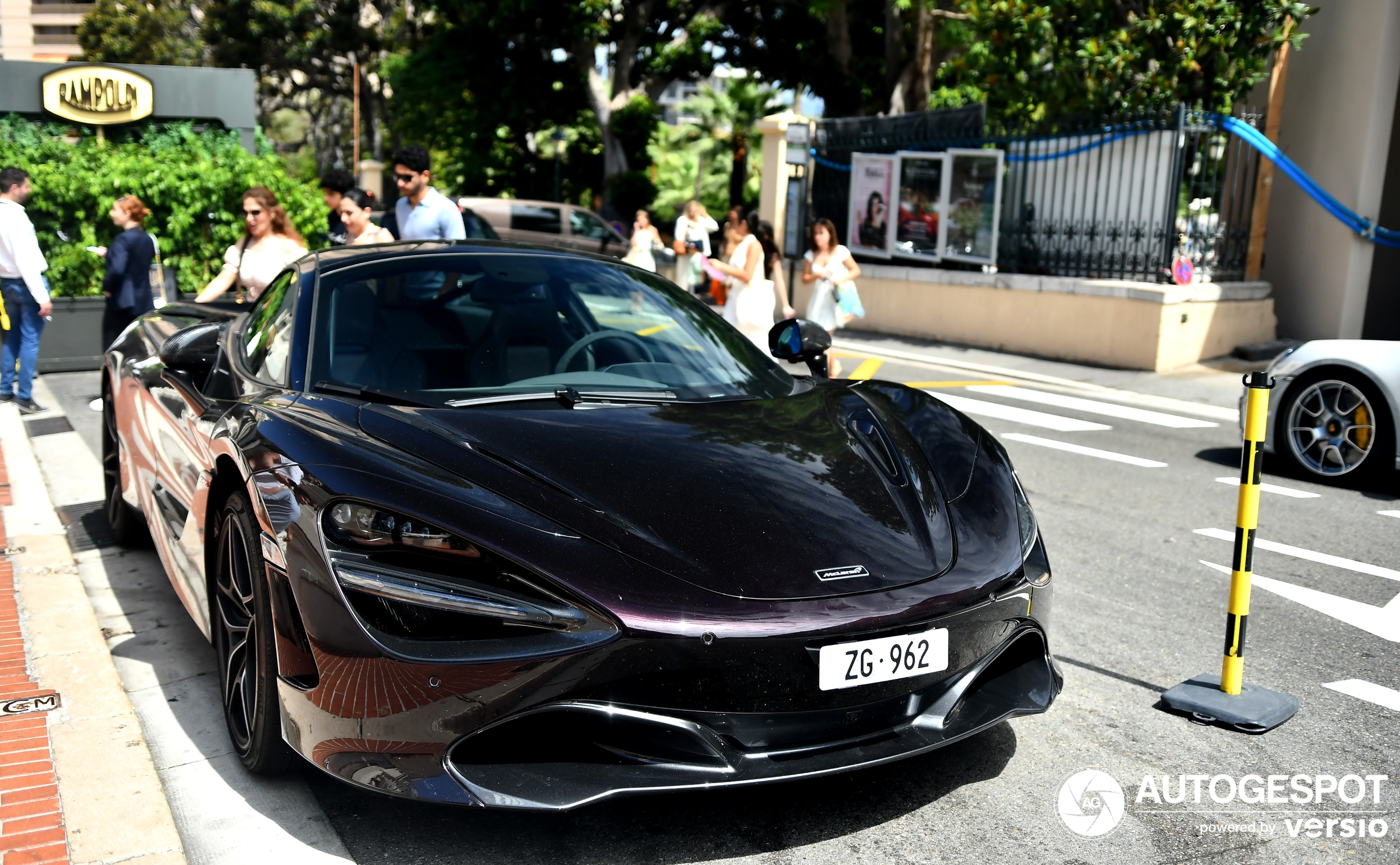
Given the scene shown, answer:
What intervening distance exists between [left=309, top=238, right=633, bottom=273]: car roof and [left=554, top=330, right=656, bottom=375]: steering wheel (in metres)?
0.39

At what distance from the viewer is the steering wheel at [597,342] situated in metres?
4.08

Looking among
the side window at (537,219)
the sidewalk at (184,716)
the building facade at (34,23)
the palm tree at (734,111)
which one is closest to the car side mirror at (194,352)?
the sidewalk at (184,716)

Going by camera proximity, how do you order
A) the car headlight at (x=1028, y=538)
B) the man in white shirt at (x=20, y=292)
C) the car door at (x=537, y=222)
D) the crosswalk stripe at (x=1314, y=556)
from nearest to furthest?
the car headlight at (x=1028, y=538), the crosswalk stripe at (x=1314, y=556), the man in white shirt at (x=20, y=292), the car door at (x=537, y=222)

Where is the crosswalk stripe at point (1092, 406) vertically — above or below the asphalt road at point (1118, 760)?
above

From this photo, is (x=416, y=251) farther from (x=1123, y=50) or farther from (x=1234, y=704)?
(x=1123, y=50)

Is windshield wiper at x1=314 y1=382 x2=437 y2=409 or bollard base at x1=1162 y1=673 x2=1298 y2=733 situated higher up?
windshield wiper at x1=314 y1=382 x2=437 y2=409

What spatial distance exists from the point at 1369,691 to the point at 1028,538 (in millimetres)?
1640

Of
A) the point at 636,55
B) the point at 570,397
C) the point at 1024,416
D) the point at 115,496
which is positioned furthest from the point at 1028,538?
the point at 636,55

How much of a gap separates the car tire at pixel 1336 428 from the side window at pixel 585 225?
17704 mm

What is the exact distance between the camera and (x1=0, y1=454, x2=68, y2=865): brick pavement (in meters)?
2.88

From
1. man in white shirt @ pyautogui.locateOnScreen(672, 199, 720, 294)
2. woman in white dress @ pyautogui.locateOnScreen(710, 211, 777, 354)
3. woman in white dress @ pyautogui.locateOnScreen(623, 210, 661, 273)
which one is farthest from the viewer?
man in white shirt @ pyautogui.locateOnScreen(672, 199, 720, 294)

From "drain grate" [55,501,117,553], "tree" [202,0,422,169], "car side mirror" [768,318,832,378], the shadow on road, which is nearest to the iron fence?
"car side mirror" [768,318,832,378]

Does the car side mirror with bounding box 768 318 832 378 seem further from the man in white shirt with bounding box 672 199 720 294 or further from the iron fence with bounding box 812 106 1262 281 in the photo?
the man in white shirt with bounding box 672 199 720 294

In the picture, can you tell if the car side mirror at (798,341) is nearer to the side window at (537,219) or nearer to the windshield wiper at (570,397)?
the windshield wiper at (570,397)
